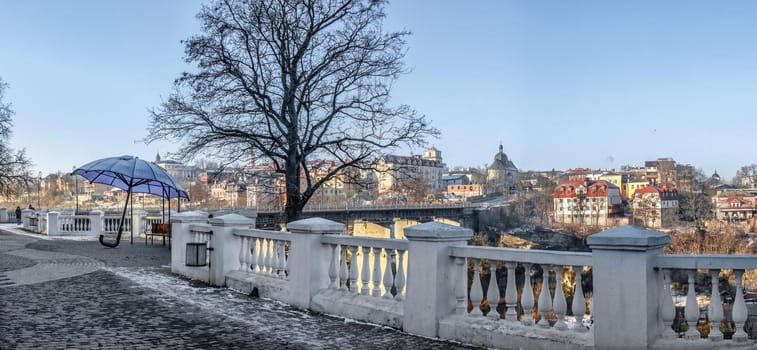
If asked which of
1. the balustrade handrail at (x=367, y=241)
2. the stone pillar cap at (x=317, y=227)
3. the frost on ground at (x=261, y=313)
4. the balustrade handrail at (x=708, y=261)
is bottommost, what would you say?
the frost on ground at (x=261, y=313)

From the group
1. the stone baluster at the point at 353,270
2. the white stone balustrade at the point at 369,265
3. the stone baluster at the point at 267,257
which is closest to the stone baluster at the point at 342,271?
the white stone balustrade at the point at 369,265

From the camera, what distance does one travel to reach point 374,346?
267 inches

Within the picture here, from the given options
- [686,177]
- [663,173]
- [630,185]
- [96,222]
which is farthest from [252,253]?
[630,185]

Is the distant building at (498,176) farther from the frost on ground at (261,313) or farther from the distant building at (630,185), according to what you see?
the frost on ground at (261,313)

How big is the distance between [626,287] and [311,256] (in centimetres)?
457

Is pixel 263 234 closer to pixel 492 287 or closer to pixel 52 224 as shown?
pixel 492 287

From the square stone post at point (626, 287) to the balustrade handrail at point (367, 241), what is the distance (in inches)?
93.2

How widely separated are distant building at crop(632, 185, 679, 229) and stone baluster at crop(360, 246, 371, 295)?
337 feet

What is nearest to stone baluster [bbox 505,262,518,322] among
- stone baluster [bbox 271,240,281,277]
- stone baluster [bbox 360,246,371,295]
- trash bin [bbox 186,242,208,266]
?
stone baluster [bbox 360,246,371,295]

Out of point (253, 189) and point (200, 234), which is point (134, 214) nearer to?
point (253, 189)

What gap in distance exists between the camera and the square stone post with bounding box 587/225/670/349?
17.4 ft

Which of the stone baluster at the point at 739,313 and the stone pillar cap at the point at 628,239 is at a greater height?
the stone pillar cap at the point at 628,239

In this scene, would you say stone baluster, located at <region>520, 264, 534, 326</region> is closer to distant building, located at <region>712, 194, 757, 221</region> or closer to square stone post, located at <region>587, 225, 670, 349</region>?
square stone post, located at <region>587, 225, 670, 349</region>

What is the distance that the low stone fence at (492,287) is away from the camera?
5.30m
